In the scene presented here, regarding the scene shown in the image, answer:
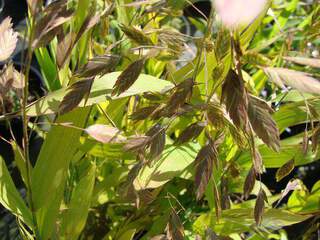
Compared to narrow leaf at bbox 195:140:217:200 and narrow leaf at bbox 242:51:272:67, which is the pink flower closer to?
narrow leaf at bbox 242:51:272:67

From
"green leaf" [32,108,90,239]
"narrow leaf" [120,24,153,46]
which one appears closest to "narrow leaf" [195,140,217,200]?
"narrow leaf" [120,24,153,46]

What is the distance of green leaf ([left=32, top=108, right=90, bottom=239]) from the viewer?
682mm

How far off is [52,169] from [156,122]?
16cm

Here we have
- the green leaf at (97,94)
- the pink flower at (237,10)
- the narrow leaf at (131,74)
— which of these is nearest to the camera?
the pink flower at (237,10)

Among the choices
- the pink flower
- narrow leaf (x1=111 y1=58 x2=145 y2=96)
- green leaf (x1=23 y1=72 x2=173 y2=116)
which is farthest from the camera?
green leaf (x1=23 y1=72 x2=173 y2=116)

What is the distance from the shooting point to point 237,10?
36 cm

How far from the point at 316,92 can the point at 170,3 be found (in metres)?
0.27

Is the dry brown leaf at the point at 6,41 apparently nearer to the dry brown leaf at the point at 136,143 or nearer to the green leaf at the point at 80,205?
the dry brown leaf at the point at 136,143

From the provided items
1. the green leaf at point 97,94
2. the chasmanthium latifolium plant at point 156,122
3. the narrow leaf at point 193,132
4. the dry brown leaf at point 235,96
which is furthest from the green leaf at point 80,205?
the dry brown leaf at point 235,96

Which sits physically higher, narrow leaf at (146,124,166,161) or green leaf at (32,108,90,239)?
narrow leaf at (146,124,166,161)

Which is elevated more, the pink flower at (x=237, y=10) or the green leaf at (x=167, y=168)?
the pink flower at (x=237, y=10)

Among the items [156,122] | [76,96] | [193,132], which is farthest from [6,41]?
[156,122]

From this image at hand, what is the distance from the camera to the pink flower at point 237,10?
0.36m

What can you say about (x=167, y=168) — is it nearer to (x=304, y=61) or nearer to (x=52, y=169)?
(x=52, y=169)
